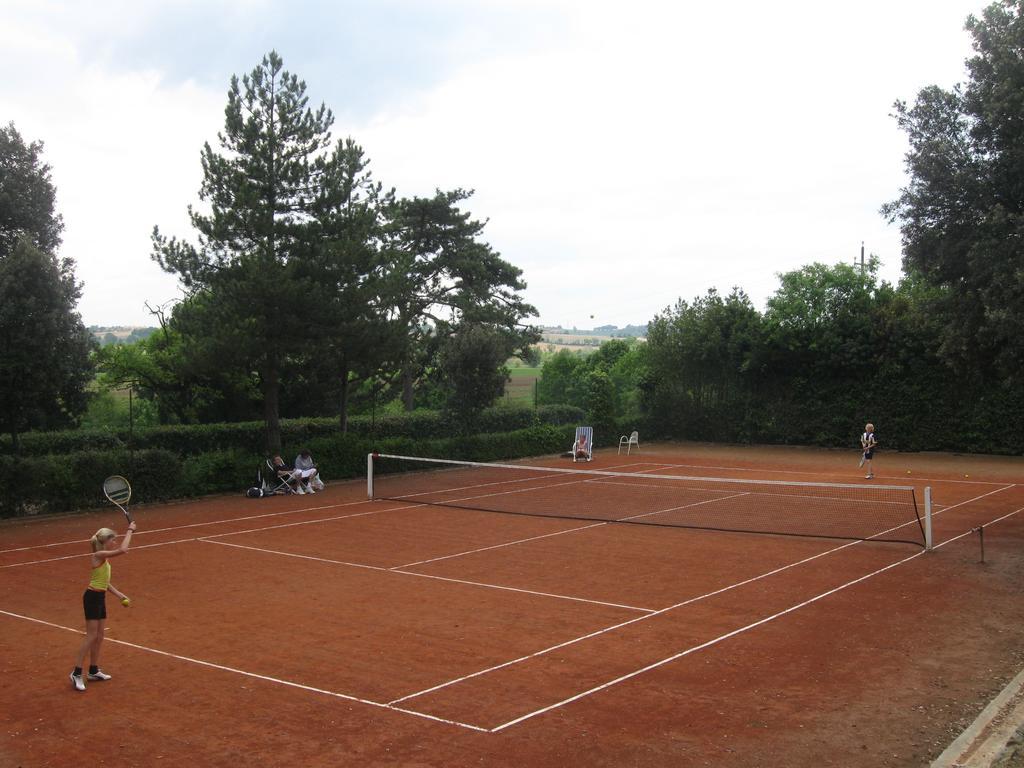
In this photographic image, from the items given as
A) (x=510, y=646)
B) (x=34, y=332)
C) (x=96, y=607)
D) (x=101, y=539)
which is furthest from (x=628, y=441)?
(x=96, y=607)

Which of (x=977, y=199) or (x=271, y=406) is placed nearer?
(x=977, y=199)

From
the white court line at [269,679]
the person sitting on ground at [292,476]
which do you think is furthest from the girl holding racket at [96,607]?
the person sitting on ground at [292,476]

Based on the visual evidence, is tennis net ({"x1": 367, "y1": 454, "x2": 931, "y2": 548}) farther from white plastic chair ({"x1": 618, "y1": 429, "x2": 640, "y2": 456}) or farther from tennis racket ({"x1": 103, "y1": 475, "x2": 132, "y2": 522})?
A: tennis racket ({"x1": 103, "y1": 475, "x2": 132, "y2": 522})

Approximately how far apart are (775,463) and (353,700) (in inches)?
1036

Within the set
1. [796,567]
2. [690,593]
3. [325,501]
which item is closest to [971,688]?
[690,593]

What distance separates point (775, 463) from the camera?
105 ft

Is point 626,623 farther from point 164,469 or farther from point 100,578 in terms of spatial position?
point 164,469

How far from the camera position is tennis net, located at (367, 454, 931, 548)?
1761cm

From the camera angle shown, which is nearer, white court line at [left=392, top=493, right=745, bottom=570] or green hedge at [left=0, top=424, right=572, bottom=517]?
white court line at [left=392, top=493, right=745, bottom=570]

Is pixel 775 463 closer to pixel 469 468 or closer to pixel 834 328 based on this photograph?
pixel 834 328

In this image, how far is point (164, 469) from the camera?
21875 mm

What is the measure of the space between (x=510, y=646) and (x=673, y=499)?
13082 millimetres

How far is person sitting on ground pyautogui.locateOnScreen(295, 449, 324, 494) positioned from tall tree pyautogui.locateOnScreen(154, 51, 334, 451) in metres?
2.69

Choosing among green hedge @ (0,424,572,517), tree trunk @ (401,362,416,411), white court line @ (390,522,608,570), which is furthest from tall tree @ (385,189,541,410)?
white court line @ (390,522,608,570)
